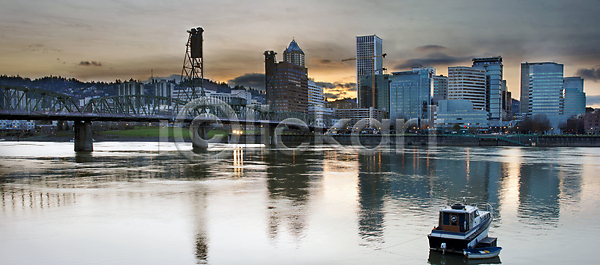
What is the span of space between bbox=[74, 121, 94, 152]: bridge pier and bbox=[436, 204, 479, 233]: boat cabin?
94.2 metres

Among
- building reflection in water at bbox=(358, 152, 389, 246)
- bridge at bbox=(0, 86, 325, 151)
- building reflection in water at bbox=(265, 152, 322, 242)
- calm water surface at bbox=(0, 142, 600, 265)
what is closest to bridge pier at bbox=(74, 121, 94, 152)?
bridge at bbox=(0, 86, 325, 151)

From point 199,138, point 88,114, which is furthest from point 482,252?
point 199,138

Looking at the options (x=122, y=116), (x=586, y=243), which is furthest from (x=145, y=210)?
(x=122, y=116)

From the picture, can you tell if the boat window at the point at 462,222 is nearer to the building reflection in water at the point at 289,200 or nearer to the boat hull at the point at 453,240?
the boat hull at the point at 453,240

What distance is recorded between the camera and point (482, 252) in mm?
18344

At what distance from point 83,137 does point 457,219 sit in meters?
97.2

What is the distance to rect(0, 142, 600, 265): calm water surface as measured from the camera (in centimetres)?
1895

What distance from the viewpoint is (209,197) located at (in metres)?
33.8

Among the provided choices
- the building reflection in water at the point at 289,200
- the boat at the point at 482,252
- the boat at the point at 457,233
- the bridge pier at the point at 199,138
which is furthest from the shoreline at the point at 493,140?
the boat at the point at 482,252

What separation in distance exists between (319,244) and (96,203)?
18452mm

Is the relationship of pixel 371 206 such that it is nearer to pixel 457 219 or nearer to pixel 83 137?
pixel 457 219

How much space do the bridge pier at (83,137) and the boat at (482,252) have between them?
3755 inches

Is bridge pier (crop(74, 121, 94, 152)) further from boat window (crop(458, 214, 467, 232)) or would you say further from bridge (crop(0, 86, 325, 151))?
boat window (crop(458, 214, 467, 232))

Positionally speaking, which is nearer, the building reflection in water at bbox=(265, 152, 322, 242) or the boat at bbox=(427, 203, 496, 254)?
the boat at bbox=(427, 203, 496, 254)
